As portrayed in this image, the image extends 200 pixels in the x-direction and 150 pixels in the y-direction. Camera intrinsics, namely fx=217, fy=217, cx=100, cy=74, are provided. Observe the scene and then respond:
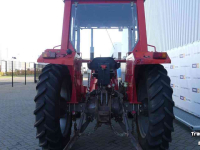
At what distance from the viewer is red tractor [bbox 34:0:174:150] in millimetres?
3289

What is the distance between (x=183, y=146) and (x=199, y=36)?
3506mm

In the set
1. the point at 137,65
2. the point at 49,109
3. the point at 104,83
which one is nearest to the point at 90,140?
the point at 104,83

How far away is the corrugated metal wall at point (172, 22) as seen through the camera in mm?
6842

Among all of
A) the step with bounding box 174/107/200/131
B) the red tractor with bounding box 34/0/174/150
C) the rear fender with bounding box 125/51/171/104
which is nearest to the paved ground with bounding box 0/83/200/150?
the step with bounding box 174/107/200/131

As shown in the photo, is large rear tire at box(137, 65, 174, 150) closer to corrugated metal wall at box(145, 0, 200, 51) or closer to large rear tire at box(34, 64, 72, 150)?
large rear tire at box(34, 64, 72, 150)

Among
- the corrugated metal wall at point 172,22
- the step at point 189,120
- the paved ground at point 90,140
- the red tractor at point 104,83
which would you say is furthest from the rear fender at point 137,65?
the corrugated metal wall at point 172,22

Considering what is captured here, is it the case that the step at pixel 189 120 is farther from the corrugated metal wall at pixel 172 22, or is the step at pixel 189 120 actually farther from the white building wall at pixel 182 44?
the corrugated metal wall at pixel 172 22

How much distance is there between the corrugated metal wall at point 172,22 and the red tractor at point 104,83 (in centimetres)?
295

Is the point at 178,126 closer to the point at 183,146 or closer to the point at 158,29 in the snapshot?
the point at 183,146

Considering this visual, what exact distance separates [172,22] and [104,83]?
565 cm

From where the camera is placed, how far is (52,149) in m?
3.49

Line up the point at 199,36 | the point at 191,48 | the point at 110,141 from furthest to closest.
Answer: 1. the point at 191,48
2. the point at 199,36
3. the point at 110,141

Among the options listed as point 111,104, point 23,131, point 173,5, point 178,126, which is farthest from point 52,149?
point 173,5

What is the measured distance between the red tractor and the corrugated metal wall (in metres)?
2.95
